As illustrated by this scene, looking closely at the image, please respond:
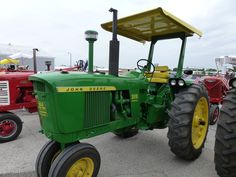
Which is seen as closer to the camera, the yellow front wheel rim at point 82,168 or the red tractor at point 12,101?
the yellow front wheel rim at point 82,168

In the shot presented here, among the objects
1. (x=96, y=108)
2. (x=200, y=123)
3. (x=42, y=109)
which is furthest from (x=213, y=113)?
(x=42, y=109)

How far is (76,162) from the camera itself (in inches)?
98.0

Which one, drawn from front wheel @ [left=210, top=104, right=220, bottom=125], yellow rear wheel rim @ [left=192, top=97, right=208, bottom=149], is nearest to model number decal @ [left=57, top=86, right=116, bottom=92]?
yellow rear wheel rim @ [left=192, top=97, right=208, bottom=149]

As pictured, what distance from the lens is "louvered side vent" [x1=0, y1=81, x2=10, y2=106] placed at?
475 centimetres

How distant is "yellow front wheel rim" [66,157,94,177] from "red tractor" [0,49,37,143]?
2.46m

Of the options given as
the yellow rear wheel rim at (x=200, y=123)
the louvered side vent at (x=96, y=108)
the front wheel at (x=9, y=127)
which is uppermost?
the louvered side vent at (x=96, y=108)

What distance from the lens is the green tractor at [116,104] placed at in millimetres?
2457

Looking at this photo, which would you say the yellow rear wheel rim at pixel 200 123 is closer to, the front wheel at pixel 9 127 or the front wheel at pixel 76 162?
the front wheel at pixel 76 162

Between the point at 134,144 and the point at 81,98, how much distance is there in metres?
1.99

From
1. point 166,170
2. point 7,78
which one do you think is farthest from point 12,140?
point 166,170

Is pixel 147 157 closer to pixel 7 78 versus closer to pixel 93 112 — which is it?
pixel 93 112

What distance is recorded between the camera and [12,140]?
4461 mm

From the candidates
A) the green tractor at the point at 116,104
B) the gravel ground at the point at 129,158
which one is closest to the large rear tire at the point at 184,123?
the green tractor at the point at 116,104

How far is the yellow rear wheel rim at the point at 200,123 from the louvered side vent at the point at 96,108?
154cm
